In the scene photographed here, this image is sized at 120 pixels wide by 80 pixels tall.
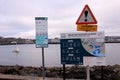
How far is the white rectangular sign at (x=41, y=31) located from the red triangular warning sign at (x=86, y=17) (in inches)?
42.6

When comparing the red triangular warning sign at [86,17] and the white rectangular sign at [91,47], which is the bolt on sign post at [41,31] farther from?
the red triangular warning sign at [86,17]

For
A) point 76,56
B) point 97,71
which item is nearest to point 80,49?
point 76,56

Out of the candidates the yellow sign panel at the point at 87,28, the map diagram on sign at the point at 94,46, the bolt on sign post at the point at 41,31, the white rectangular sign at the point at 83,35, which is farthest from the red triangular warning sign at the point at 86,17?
the bolt on sign post at the point at 41,31

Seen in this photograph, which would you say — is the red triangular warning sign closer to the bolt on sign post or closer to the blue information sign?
the blue information sign

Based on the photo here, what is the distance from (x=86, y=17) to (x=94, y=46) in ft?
2.94

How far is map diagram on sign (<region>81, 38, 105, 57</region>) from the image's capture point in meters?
10.3

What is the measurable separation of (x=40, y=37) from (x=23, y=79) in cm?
437

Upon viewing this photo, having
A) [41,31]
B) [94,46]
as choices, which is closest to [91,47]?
[94,46]

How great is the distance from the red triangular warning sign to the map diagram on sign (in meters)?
0.55

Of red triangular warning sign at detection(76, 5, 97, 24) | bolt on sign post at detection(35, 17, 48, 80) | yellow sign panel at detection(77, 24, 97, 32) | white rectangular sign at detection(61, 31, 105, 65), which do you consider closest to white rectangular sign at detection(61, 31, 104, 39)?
white rectangular sign at detection(61, 31, 105, 65)

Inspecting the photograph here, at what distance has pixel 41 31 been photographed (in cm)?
1073

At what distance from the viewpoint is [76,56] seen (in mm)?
10539

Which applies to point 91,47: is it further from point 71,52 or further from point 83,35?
point 71,52

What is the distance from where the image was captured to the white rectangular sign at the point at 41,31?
1072 centimetres
